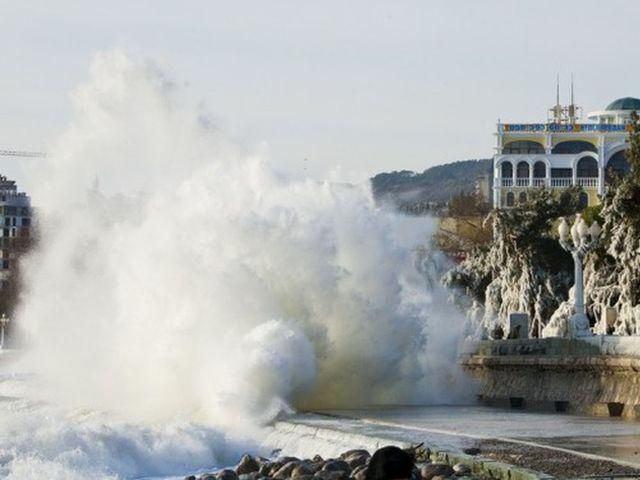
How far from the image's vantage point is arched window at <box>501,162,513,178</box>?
11181 centimetres

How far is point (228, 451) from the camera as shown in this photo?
32000 millimetres

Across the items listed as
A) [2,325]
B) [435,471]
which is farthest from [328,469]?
[2,325]

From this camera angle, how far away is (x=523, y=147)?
368 feet

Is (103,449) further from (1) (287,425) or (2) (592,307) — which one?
(2) (592,307)

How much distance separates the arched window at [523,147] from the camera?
112 m

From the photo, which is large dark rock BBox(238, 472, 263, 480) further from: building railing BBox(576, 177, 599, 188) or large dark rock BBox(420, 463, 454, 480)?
building railing BBox(576, 177, 599, 188)

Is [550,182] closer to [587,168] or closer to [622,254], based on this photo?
[587,168]

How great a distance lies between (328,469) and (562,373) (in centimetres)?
1660

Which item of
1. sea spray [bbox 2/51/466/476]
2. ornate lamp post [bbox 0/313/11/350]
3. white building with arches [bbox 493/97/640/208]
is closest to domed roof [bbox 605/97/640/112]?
white building with arches [bbox 493/97/640/208]

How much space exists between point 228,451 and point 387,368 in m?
10.0

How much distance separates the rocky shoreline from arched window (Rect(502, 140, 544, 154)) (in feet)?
281

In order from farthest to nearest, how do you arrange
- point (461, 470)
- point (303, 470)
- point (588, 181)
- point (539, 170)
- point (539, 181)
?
point (539, 170), point (588, 181), point (539, 181), point (303, 470), point (461, 470)

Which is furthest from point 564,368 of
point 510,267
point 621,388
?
point 510,267

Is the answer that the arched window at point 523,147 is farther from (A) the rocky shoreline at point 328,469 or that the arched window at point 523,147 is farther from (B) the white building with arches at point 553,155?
(A) the rocky shoreline at point 328,469
